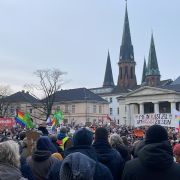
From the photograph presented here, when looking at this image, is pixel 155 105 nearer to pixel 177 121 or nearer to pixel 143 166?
pixel 177 121

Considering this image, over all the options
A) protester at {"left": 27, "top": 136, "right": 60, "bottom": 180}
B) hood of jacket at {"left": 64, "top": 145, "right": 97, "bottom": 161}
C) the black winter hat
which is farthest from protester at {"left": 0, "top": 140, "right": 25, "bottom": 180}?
protester at {"left": 27, "top": 136, "right": 60, "bottom": 180}

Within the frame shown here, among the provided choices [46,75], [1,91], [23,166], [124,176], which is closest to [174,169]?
[124,176]

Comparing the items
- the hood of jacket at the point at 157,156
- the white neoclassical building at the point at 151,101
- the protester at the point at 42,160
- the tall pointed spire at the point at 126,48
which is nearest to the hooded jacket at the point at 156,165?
the hood of jacket at the point at 157,156

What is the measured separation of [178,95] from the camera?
84.1m

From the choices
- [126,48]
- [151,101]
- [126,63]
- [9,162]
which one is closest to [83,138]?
[9,162]

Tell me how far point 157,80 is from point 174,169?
119 m

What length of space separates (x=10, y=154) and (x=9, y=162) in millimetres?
90

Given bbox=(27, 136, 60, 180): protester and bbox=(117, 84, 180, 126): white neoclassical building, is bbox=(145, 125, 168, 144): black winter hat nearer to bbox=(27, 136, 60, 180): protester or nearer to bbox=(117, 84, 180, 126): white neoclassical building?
bbox=(27, 136, 60, 180): protester

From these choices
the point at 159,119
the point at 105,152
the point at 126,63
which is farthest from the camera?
the point at 126,63

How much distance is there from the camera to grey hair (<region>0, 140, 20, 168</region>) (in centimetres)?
439

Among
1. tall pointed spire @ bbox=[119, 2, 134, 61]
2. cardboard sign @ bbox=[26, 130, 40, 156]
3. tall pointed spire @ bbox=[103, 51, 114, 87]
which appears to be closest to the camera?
cardboard sign @ bbox=[26, 130, 40, 156]

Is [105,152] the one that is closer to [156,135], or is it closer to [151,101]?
[156,135]

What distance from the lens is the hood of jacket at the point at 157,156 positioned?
4195 mm

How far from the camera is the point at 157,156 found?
4.20 m
